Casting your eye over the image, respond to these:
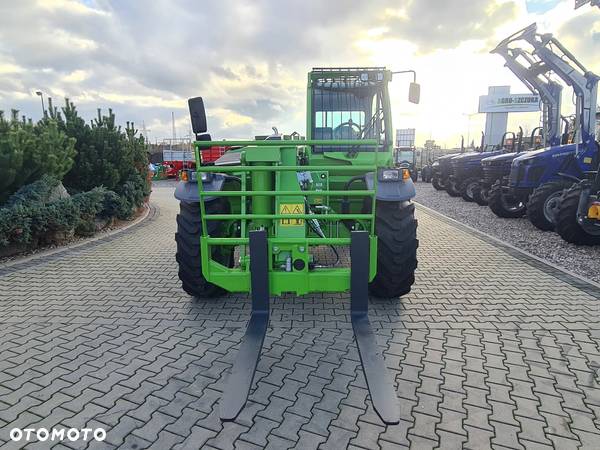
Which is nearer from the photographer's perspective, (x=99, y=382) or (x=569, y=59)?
(x=99, y=382)

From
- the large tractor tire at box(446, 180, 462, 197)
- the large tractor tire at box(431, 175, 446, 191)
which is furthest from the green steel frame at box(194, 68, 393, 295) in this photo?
the large tractor tire at box(431, 175, 446, 191)

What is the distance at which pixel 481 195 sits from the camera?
11570 millimetres

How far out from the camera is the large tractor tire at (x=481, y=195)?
1125 centimetres

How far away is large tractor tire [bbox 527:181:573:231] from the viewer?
25.2 ft

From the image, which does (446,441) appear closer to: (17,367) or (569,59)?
(17,367)

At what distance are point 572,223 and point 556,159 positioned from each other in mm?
2183

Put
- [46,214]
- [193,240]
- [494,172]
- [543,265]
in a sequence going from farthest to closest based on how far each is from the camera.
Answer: [494,172], [46,214], [543,265], [193,240]

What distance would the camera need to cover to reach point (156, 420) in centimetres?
241

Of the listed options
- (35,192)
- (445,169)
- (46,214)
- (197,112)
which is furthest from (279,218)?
(445,169)

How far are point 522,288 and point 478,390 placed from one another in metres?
2.46

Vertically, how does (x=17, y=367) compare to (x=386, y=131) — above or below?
below

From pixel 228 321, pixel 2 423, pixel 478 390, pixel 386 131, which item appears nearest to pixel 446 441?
pixel 478 390

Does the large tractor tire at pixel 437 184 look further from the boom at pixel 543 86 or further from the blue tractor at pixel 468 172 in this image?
the boom at pixel 543 86

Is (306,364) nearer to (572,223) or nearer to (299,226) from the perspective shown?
(299,226)
